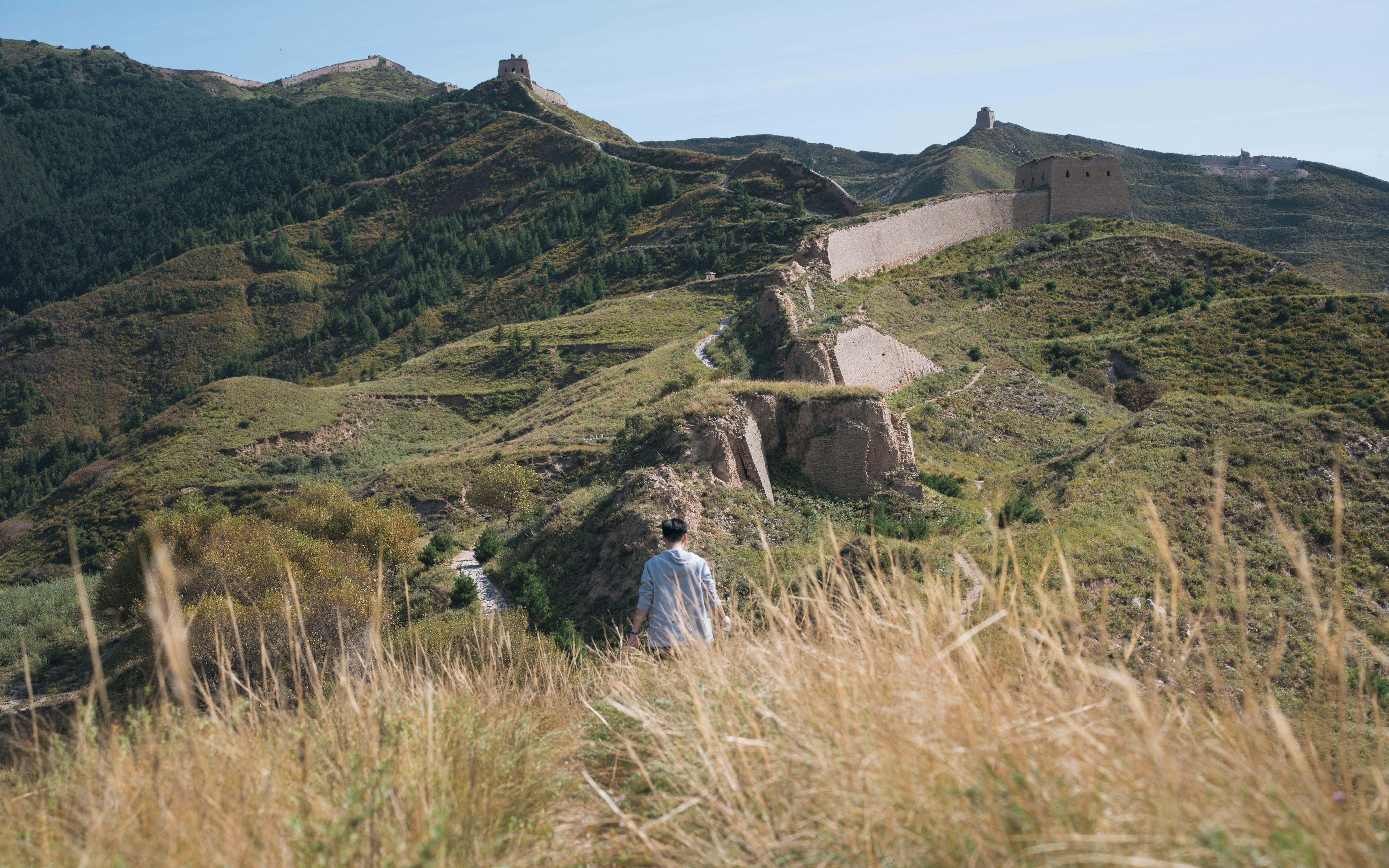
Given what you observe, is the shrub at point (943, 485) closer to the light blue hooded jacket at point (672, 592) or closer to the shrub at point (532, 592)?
the shrub at point (532, 592)

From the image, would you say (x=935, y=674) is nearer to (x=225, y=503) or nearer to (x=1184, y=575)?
(x=1184, y=575)

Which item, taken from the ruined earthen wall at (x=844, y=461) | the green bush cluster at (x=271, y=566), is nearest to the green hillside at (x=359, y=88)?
the green bush cluster at (x=271, y=566)

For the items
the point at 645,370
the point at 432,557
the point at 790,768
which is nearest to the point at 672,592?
Result: the point at 790,768

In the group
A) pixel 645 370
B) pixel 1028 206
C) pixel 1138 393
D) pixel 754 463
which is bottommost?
pixel 1138 393

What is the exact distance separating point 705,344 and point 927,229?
56.5ft

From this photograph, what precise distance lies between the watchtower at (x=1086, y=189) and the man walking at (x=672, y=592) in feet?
174

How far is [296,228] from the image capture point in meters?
93.6

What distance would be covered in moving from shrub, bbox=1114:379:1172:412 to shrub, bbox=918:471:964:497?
1481cm

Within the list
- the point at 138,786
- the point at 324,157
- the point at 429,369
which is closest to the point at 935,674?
the point at 138,786

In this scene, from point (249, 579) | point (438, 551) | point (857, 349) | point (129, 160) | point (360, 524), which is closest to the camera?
point (249, 579)

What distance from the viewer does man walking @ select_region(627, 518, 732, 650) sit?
16.7ft

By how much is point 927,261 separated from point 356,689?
154ft

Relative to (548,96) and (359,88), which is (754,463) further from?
(359,88)

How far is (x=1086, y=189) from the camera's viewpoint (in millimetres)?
51625
